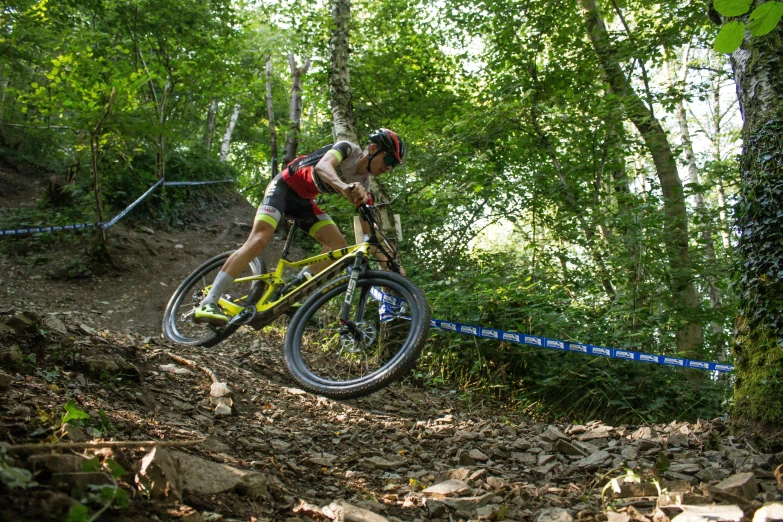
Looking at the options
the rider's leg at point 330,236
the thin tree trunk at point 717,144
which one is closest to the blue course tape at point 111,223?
the rider's leg at point 330,236

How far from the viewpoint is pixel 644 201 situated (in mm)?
7125

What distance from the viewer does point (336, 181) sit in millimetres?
3951

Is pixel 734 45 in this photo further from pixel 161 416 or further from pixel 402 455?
pixel 161 416

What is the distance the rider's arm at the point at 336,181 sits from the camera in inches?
153

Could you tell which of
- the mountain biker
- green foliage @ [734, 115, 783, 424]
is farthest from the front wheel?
green foliage @ [734, 115, 783, 424]

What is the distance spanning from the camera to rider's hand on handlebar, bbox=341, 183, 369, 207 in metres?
3.89

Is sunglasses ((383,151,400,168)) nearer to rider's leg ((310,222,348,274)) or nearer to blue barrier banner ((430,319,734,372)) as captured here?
rider's leg ((310,222,348,274))

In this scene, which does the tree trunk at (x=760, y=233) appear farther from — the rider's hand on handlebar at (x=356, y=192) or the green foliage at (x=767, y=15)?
the rider's hand on handlebar at (x=356, y=192)

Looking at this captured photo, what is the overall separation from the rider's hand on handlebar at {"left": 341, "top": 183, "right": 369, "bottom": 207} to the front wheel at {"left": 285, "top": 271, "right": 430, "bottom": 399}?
56cm

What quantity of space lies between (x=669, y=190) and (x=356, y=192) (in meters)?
7.64

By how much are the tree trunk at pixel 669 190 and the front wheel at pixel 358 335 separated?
381 cm

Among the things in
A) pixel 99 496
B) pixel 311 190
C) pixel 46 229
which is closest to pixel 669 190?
pixel 311 190

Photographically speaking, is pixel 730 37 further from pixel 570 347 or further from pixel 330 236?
pixel 570 347

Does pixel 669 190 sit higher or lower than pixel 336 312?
higher
